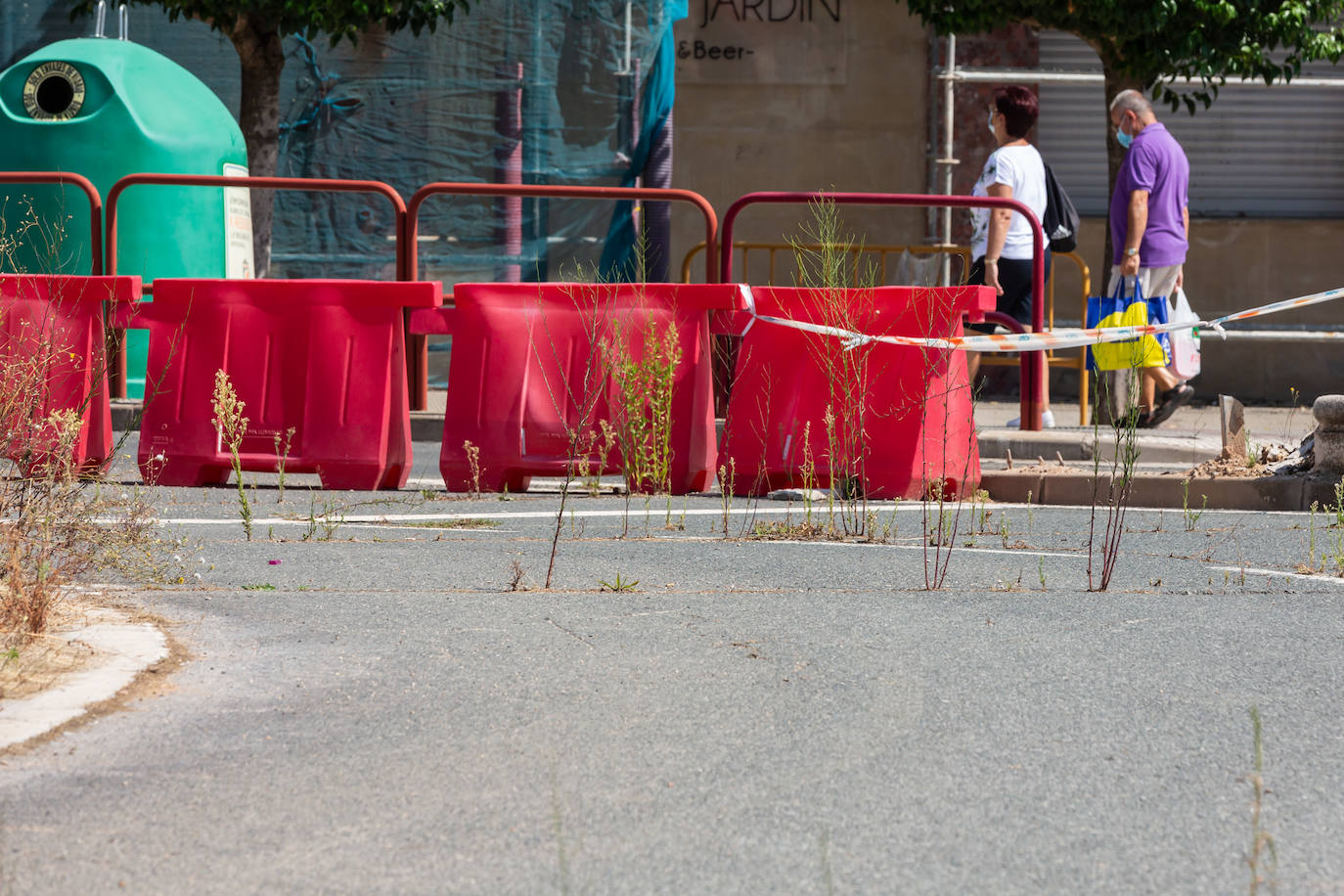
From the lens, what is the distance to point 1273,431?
11477 millimetres

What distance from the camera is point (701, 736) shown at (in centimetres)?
392

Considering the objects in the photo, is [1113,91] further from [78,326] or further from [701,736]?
[701,736]

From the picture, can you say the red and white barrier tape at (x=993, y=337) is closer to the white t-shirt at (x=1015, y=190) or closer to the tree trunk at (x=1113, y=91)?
the white t-shirt at (x=1015, y=190)

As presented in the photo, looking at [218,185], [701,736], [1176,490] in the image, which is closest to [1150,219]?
[1176,490]

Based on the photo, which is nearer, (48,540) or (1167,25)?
(48,540)

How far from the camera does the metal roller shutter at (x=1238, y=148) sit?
1633cm

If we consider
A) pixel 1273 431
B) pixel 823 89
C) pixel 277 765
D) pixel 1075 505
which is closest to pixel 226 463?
pixel 1075 505

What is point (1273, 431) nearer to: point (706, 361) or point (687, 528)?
point (706, 361)

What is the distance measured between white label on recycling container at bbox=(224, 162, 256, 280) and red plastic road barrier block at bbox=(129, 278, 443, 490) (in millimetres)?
4118

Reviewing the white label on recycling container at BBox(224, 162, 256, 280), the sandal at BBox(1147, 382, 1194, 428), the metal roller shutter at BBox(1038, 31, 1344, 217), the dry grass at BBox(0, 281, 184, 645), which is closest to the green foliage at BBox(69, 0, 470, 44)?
the white label on recycling container at BBox(224, 162, 256, 280)

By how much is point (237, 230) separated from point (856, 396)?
616 cm

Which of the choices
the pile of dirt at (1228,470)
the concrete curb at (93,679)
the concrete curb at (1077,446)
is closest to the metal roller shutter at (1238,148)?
the concrete curb at (1077,446)

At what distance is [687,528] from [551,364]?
1582mm

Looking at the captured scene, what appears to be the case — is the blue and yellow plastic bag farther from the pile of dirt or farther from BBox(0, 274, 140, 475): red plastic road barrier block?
BBox(0, 274, 140, 475): red plastic road barrier block
